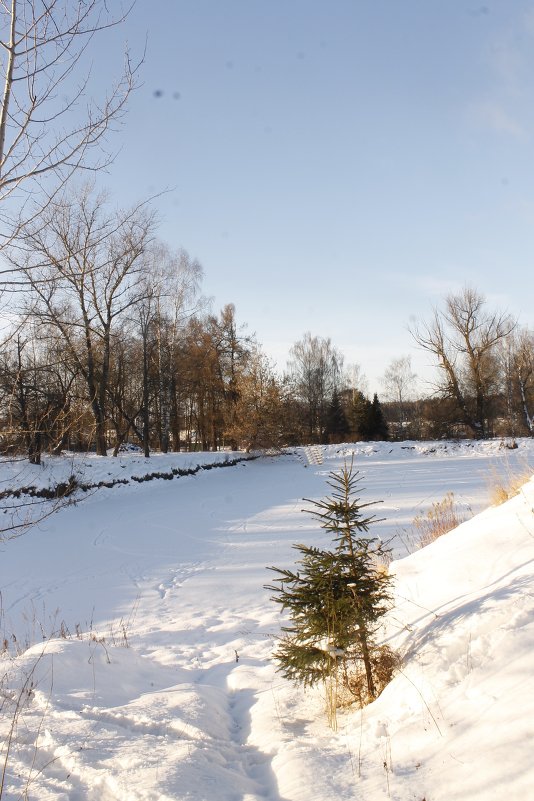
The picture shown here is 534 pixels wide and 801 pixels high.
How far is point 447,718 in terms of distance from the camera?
6.84ft

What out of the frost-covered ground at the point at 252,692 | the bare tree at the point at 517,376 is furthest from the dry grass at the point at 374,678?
the bare tree at the point at 517,376

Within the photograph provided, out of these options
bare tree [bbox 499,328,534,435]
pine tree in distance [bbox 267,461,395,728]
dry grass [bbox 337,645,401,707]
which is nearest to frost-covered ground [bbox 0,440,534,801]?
dry grass [bbox 337,645,401,707]

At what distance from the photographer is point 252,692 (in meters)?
3.67

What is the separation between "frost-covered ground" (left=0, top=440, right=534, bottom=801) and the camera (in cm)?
194

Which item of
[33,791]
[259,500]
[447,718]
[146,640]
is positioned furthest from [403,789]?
[259,500]

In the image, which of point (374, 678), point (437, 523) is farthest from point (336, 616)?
point (437, 523)

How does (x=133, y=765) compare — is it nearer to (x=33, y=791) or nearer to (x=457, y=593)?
(x=33, y=791)

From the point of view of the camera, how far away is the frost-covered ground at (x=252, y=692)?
1940mm

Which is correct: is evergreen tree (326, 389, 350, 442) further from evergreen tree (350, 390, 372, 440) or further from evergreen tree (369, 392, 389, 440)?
evergreen tree (369, 392, 389, 440)

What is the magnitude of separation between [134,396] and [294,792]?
32.5m

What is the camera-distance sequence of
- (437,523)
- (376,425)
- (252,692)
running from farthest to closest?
1. (376,425)
2. (437,523)
3. (252,692)

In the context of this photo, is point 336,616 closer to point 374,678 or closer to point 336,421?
point 374,678

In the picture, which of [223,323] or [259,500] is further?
[223,323]

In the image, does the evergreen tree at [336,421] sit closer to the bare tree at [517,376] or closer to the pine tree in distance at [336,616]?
the bare tree at [517,376]
